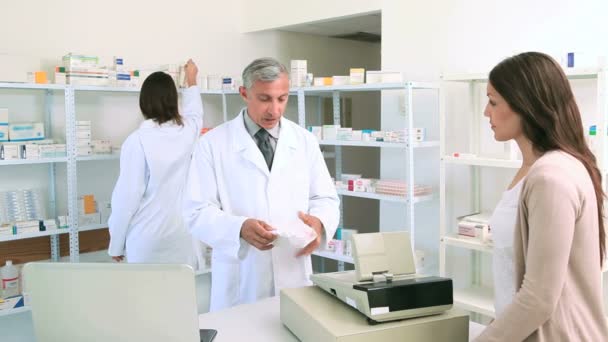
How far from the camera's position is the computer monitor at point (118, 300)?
111 cm

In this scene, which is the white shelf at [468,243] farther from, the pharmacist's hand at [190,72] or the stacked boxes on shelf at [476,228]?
the pharmacist's hand at [190,72]

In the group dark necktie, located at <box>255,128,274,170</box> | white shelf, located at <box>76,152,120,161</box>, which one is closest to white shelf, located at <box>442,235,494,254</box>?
dark necktie, located at <box>255,128,274,170</box>

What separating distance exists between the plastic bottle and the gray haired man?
1686 mm

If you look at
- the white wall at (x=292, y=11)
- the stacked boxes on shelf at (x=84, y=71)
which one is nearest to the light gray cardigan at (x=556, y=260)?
the white wall at (x=292, y=11)

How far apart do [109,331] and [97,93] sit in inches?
114

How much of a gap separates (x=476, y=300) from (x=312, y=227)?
137 centimetres

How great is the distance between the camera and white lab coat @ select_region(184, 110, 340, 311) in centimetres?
202

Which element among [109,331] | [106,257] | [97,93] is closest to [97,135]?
[97,93]

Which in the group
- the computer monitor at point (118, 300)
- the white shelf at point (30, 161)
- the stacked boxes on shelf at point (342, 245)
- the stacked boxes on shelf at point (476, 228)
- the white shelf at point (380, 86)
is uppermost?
the white shelf at point (380, 86)

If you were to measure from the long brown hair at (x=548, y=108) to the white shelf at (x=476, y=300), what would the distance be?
5.45 feet

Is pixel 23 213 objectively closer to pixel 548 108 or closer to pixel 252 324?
pixel 252 324

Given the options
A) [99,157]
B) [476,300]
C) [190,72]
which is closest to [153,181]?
[99,157]

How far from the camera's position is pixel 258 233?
179 centimetres

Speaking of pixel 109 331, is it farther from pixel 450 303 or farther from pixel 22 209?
pixel 22 209
